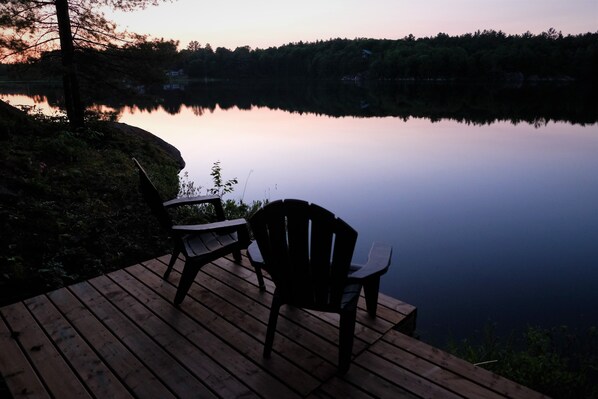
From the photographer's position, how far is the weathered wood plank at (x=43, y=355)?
2.17 metres

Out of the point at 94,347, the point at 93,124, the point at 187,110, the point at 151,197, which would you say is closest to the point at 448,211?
the point at 151,197

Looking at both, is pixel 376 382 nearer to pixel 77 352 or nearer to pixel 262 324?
pixel 262 324

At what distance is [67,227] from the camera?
4648mm

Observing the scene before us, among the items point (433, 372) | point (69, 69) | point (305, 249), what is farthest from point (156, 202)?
point (69, 69)

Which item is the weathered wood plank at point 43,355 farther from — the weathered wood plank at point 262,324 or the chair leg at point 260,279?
the chair leg at point 260,279

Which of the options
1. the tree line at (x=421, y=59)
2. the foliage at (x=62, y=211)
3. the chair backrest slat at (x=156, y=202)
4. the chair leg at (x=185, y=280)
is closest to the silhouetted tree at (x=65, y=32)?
the foliage at (x=62, y=211)

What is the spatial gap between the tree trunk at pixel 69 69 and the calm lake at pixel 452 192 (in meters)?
1.52

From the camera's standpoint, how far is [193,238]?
141 inches

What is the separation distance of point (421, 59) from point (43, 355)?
273ft

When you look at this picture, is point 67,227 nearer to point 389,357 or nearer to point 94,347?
point 94,347

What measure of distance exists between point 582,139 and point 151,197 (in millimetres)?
21011

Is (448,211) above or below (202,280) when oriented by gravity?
below

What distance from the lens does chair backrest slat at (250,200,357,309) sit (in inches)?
85.8

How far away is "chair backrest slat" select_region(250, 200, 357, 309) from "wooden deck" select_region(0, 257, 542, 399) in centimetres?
44
